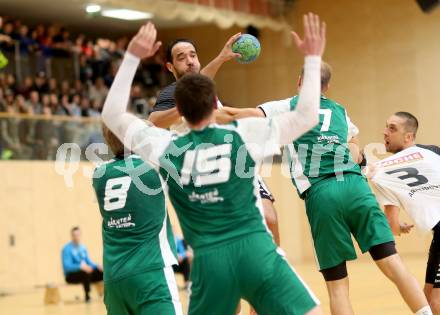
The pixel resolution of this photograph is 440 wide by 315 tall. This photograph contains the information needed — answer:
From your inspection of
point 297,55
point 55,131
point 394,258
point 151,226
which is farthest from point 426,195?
point 297,55

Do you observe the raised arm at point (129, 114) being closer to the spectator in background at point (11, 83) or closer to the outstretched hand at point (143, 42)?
the outstretched hand at point (143, 42)

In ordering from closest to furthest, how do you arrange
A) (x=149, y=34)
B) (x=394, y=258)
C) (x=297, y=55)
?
(x=149, y=34), (x=394, y=258), (x=297, y=55)

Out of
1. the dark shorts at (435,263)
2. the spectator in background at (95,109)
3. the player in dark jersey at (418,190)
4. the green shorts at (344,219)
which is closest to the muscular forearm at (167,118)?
the green shorts at (344,219)

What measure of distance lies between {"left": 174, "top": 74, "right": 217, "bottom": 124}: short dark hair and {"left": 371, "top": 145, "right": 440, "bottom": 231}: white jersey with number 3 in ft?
10.7

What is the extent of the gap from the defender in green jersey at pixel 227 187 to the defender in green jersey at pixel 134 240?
0.87m

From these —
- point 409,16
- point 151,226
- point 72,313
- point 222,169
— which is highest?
point 409,16

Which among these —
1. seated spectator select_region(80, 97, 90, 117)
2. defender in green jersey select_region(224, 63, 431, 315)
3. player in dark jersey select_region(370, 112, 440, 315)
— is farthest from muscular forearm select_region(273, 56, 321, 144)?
seated spectator select_region(80, 97, 90, 117)

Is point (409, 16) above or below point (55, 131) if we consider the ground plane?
above

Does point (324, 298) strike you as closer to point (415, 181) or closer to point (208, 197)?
point (415, 181)

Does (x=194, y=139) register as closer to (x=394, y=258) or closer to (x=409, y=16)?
(x=394, y=258)

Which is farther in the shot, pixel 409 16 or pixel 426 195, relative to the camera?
pixel 409 16

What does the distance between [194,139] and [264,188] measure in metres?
2.99

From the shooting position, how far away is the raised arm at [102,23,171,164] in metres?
4.78

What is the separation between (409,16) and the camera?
25.0 meters
